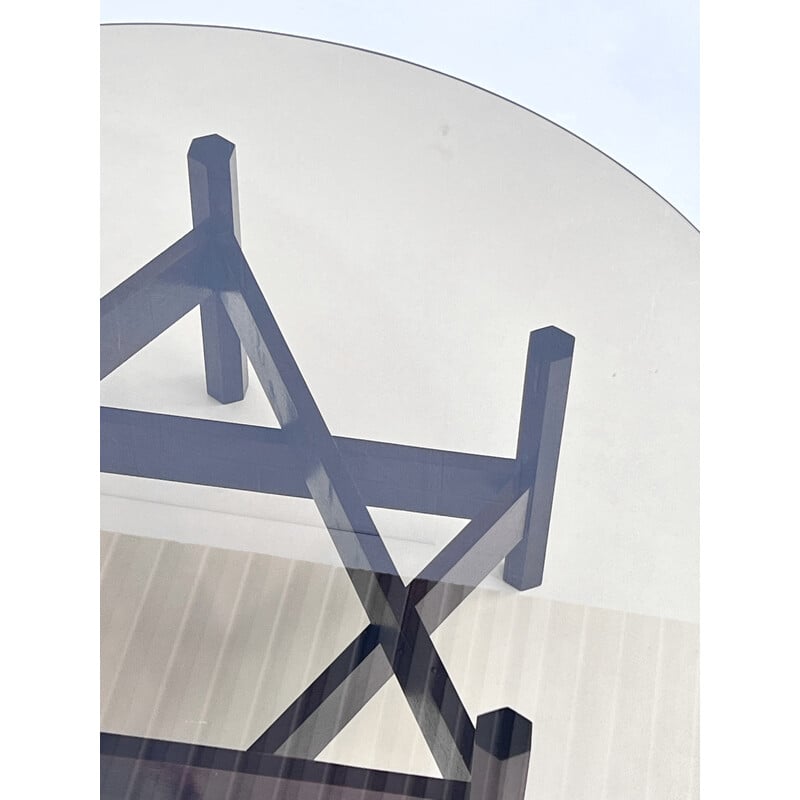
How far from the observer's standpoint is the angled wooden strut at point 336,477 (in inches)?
24.7

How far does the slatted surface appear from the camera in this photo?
2.08ft

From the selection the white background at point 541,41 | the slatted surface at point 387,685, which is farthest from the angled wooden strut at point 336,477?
the white background at point 541,41

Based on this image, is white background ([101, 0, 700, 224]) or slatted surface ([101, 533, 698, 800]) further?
white background ([101, 0, 700, 224])

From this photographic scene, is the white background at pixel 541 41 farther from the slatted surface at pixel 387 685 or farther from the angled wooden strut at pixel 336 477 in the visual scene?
the slatted surface at pixel 387 685

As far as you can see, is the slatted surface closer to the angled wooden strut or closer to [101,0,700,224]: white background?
the angled wooden strut

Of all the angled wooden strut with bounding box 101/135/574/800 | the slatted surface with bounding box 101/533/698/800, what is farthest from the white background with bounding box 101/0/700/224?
the slatted surface with bounding box 101/533/698/800

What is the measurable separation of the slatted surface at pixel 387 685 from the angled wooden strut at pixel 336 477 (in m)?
0.01

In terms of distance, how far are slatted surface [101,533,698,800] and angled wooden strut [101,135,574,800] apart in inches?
0.4

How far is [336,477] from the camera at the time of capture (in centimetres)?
72

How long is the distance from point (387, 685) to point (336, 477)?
0.14 metres

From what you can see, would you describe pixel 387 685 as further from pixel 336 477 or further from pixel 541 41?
pixel 541 41

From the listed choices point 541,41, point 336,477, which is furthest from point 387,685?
point 541,41
